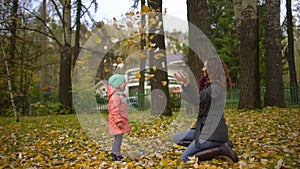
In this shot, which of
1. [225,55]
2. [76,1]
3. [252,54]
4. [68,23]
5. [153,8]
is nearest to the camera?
[153,8]

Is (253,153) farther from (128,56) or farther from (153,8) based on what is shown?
(153,8)

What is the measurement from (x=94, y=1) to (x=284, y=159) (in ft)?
47.4

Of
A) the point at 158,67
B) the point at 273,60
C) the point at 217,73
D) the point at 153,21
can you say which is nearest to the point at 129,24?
the point at 153,21

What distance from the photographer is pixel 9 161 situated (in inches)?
181

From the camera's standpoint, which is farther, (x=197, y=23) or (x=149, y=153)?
(x=197, y=23)

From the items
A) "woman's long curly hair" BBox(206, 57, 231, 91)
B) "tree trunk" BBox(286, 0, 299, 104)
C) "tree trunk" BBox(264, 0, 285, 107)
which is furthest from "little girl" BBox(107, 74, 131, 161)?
"tree trunk" BBox(286, 0, 299, 104)

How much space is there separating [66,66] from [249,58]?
8916mm

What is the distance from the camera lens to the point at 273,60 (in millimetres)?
11922

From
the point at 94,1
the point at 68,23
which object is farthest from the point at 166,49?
the point at 94,1

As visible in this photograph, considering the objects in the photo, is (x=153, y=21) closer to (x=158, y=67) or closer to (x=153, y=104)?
(x=158, y=67)

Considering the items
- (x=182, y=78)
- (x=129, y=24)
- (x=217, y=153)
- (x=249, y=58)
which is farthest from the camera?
(x=249, y=58)

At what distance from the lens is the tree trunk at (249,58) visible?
35.5 feet

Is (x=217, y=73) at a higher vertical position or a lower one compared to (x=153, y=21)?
lower

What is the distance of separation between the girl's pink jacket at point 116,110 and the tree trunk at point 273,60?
9.16 m
